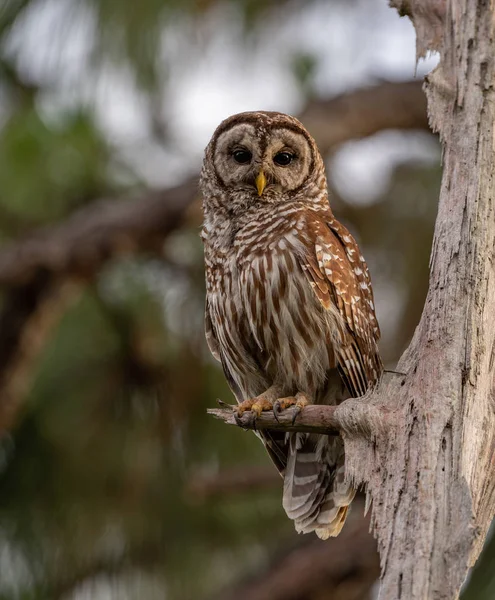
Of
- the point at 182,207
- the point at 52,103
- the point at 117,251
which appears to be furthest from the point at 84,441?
the point at 52,103

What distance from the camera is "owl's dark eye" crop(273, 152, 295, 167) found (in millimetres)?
4594

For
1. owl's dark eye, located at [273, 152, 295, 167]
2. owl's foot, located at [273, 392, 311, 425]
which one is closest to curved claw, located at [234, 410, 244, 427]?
owl's foot, located at [273, 392, 311, 425]

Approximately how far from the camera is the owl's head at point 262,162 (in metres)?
4.53

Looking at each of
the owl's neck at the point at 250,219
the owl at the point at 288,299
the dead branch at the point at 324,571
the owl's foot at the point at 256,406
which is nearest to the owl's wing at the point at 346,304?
the owl at the point at 288,299

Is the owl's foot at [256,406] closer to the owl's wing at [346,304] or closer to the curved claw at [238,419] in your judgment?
the curved claw at [238,419]

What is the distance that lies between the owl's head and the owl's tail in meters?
1.05

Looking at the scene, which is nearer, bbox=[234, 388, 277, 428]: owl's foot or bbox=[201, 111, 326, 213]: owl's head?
bbox=[234, 388, 277, 428]: owl's foot

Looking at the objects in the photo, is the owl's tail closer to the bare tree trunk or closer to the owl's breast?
the owl's breast

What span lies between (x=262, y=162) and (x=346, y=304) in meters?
0.79

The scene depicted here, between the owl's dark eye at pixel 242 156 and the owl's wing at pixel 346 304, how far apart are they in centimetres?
53

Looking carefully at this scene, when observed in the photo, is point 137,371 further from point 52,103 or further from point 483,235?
point 483,235

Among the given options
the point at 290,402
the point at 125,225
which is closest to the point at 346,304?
the point at 290,402

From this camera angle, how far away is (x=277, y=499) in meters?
6.59

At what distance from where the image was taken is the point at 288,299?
4086mm
